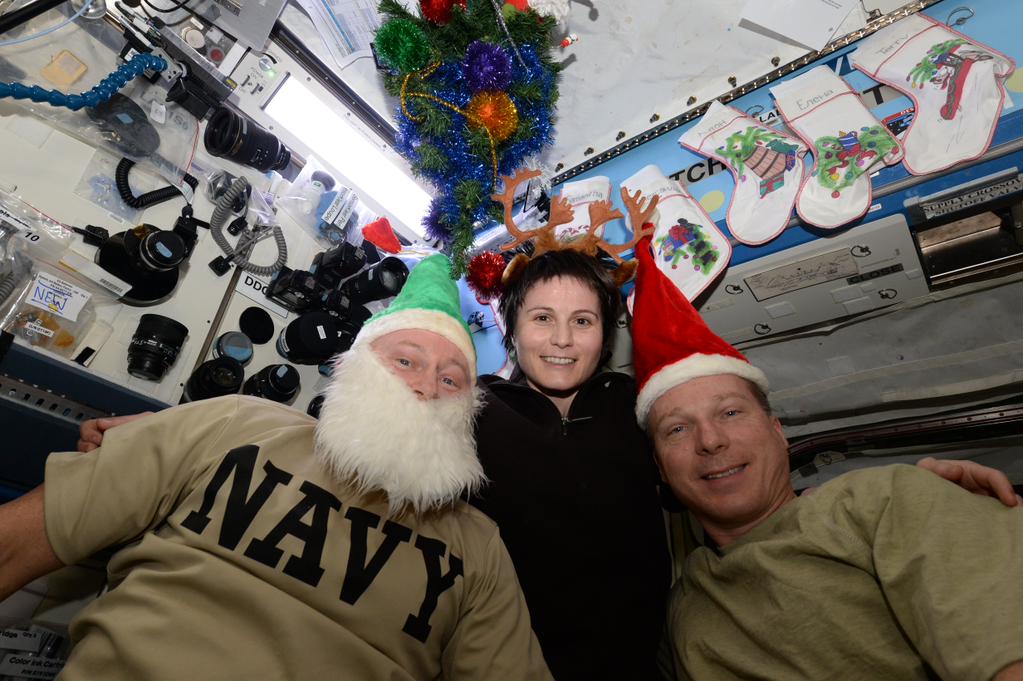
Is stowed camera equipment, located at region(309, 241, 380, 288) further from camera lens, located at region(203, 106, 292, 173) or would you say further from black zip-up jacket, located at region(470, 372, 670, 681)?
black zip-up jacket, located at region(470, 372, 670, 681)

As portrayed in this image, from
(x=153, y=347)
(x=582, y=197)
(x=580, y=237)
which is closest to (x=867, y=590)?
(x=580, y=237)

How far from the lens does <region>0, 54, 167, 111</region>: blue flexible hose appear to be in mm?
1602

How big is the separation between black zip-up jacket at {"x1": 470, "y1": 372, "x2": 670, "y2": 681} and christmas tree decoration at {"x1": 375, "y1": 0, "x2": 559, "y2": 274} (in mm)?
978

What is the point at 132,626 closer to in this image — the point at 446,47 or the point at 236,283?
the point at 236,283

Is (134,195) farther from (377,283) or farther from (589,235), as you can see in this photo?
(589,235)

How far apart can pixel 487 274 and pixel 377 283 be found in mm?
659

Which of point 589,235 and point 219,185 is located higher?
point 589,235

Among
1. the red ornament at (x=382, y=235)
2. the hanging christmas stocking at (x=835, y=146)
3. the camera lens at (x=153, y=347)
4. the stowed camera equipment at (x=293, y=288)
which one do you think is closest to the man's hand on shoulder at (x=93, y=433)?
the camera lens at (x=153, y=347)

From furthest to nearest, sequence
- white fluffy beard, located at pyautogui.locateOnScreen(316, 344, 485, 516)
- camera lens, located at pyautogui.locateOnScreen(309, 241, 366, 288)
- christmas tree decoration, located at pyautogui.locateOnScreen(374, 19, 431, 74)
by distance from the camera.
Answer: camera lens, located at pyautogui.locateOnScreen(309, 241, 366, 288)
christmas tree decoration, located at pyautogui.locateOnScreen(374, 19, 431, 74)
white fluffy beard, located at pyautogui.locateOnScreen(316, 344, 485, 516)

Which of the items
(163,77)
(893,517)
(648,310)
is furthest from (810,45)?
(163,77)

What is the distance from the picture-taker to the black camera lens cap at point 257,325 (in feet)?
7.56

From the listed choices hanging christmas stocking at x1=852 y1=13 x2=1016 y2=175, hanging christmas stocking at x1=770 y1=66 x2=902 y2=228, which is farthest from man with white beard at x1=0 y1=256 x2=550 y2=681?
hanging christmas stocking at x1=852 y1=13 x2=1016 y2=175

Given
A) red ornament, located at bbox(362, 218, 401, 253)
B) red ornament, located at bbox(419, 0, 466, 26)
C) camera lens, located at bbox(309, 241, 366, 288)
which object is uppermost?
red ornament, located at bbox(419, 0, 466, 26)

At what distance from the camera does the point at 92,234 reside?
5.84 feet
